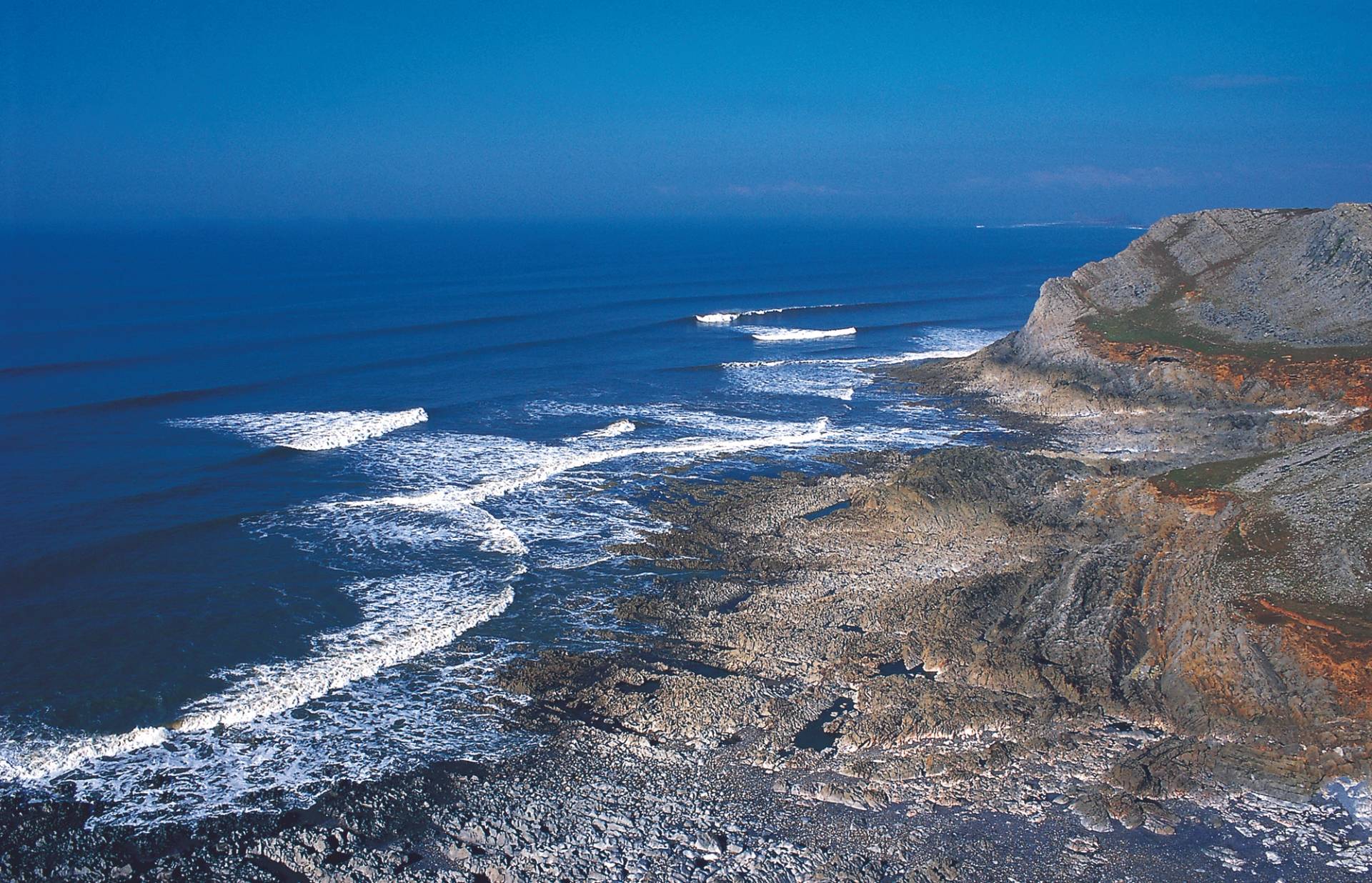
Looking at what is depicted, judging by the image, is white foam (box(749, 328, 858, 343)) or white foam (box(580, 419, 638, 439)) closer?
white foam (box(580, 419, 638, 439))

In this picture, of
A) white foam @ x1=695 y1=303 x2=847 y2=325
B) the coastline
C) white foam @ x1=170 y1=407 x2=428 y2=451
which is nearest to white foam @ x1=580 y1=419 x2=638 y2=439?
white foam @ x1=170 y1=407 x2=428 y2=451

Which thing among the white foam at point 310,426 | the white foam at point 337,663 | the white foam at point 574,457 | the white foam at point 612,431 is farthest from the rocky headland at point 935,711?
the white foam at point 310,426

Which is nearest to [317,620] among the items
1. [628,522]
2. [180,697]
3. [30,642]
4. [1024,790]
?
[180,697]

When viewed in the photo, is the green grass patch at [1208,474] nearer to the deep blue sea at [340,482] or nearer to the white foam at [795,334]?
the deep blue sea at [340,482]

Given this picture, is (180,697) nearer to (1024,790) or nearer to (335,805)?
(335,805)

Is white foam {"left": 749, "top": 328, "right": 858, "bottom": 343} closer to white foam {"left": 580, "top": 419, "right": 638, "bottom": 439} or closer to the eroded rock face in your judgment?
the eroded rock face
